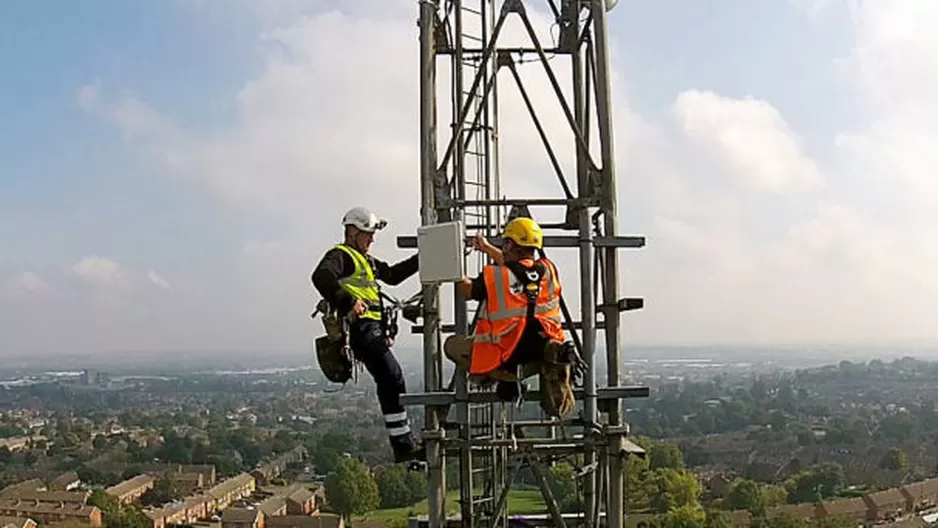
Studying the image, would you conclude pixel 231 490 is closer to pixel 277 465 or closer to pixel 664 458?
pixel 277 465

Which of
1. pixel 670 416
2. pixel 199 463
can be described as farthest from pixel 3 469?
pixel 670 416

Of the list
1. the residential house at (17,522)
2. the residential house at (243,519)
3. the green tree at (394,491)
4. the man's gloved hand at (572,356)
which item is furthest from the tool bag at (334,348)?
the green tree at (394,491)

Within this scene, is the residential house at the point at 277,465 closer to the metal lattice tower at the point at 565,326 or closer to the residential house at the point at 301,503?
the residential house at the point at 301,503

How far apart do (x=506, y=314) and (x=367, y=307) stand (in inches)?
52.8

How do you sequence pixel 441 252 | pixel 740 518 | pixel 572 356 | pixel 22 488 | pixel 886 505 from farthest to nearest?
pixel 22 488, pixel 886 505, pixel 740 518, pixel 441 252, pixel 572 356

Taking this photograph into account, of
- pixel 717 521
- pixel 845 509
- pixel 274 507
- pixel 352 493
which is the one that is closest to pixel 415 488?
pixel 352 493

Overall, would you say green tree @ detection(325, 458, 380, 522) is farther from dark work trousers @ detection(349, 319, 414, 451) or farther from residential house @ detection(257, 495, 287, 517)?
dark work trousers @ detection(349, 319, 414, 451)

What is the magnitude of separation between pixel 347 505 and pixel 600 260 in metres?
62.3

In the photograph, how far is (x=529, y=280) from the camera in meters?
6.10

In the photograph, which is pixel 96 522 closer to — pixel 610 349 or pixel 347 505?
pixel 347 505

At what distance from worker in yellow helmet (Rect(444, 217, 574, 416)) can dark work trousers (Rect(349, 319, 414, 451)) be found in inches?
38.8

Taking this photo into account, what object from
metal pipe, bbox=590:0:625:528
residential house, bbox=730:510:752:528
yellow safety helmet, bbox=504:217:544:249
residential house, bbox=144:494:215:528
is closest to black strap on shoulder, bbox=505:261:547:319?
yellow safety helmet, bbox=504:217:544:249

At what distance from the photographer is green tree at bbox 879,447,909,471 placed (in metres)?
87.2

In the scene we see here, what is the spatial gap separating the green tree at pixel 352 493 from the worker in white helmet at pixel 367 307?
59838 millimetres
